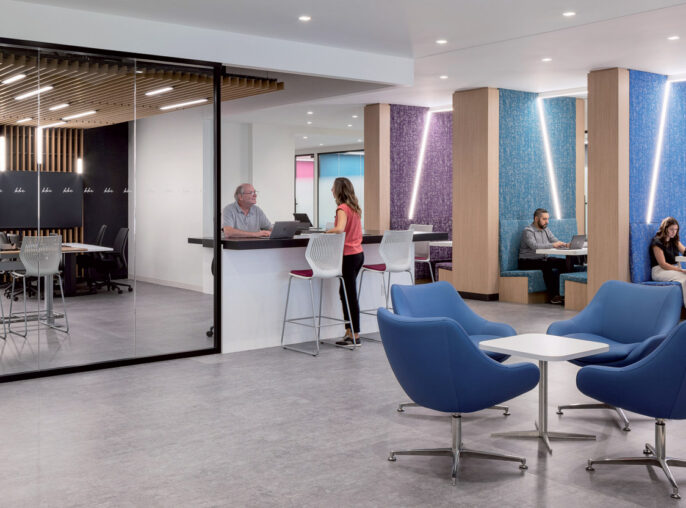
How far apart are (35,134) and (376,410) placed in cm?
337

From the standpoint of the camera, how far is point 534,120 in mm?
11039

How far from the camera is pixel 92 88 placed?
614 centimetres

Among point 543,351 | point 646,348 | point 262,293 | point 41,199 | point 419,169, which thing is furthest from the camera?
point 419,169

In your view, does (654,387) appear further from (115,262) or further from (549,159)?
(549,159)

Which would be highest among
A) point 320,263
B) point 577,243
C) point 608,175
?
point 608,175

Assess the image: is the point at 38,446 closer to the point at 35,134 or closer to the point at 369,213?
the point at 35,134

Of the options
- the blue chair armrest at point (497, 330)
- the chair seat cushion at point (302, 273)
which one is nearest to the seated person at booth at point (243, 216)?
the chair seat cushion at point (302, 273)

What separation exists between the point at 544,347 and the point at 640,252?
561 cm

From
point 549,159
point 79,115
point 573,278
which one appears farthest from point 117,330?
point 549,159

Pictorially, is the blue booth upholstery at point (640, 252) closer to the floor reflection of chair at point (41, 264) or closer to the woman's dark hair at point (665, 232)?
the woman's dark hair at point (665, 232)

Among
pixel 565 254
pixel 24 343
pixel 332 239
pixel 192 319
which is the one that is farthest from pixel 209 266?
pixel 565 254

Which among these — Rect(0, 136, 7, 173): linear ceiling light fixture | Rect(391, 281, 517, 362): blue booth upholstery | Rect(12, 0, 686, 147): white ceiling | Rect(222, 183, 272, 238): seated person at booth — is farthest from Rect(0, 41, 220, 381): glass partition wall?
Rect(391, 281, 517, 362): blue booth upholstery

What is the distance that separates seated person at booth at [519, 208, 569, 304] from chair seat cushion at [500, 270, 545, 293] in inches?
2.9

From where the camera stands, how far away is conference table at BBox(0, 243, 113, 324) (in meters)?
5.67
